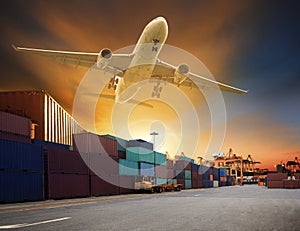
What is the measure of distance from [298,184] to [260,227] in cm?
5936

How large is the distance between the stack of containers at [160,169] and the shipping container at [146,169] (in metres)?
2.09

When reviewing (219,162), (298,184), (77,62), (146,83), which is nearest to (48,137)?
(77,62)

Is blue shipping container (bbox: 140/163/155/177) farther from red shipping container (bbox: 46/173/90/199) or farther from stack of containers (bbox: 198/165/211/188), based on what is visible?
stack of containers (bbox: 198/165/211/188)

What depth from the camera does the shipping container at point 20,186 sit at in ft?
77.1

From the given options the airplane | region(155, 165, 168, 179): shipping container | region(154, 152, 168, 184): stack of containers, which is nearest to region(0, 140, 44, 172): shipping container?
the airplane

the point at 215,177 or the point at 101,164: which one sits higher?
the point at 101,164

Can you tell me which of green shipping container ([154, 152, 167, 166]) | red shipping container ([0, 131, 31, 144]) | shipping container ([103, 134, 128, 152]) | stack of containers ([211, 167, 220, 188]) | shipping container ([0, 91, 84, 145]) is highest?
shipping container ([0, 91, 84, 145])

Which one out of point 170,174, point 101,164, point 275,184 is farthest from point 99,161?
point 275,184

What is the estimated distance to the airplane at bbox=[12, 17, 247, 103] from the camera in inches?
1141

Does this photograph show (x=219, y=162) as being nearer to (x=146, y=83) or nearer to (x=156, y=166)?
(x=156, y=166)

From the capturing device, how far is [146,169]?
5062 cm

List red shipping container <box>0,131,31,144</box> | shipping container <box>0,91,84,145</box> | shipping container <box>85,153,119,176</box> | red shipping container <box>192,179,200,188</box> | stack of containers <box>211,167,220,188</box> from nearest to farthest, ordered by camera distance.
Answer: red shipping container <box>0,131,31,144</box>, shipping container <box>85,153,119,176</box>, shipping container <box>0,91,84,145</box>, red shipping container <box>192,179,200,188</box>, stack of containers <box>211,167,220,188</box>

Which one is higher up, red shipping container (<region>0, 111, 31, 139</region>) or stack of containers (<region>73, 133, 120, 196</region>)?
red shipping container (<region>0, 111, 31, 139</region>)

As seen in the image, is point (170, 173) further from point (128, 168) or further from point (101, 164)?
point (101, 164)
